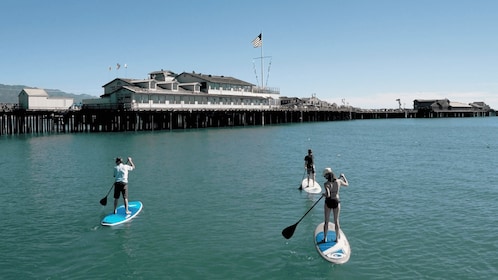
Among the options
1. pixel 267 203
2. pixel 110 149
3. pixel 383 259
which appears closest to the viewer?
pixel 383 259

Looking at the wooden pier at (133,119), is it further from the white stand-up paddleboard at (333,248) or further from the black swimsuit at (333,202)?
the black swimsuit at (333,202)

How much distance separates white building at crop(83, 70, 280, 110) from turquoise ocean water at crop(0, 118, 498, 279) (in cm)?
4574

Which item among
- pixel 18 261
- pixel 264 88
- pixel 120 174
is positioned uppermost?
pixel 264 88

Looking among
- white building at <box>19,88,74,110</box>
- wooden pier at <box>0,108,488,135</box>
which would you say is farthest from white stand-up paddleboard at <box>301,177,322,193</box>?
white building at <box>19,88,74,110</box>

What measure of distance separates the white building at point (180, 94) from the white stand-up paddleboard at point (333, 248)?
2558 inches

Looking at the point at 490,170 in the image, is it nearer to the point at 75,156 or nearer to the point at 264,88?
the point at 75,156

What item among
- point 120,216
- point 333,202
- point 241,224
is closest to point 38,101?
point 120,216

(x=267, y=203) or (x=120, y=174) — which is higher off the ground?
(x=120, y=174)

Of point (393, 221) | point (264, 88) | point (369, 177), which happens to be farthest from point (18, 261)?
point (264, 88)

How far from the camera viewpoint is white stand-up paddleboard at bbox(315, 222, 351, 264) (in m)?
11.5

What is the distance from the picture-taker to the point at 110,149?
43719 millimetres

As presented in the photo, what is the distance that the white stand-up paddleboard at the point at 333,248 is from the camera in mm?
11477

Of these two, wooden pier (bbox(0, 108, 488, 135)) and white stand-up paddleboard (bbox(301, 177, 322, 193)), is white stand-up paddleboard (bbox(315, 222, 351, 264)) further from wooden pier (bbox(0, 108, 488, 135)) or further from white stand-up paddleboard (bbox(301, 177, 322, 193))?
wooden pier (bbox(0, 108, 488, 135))

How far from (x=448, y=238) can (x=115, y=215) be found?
11.5m
